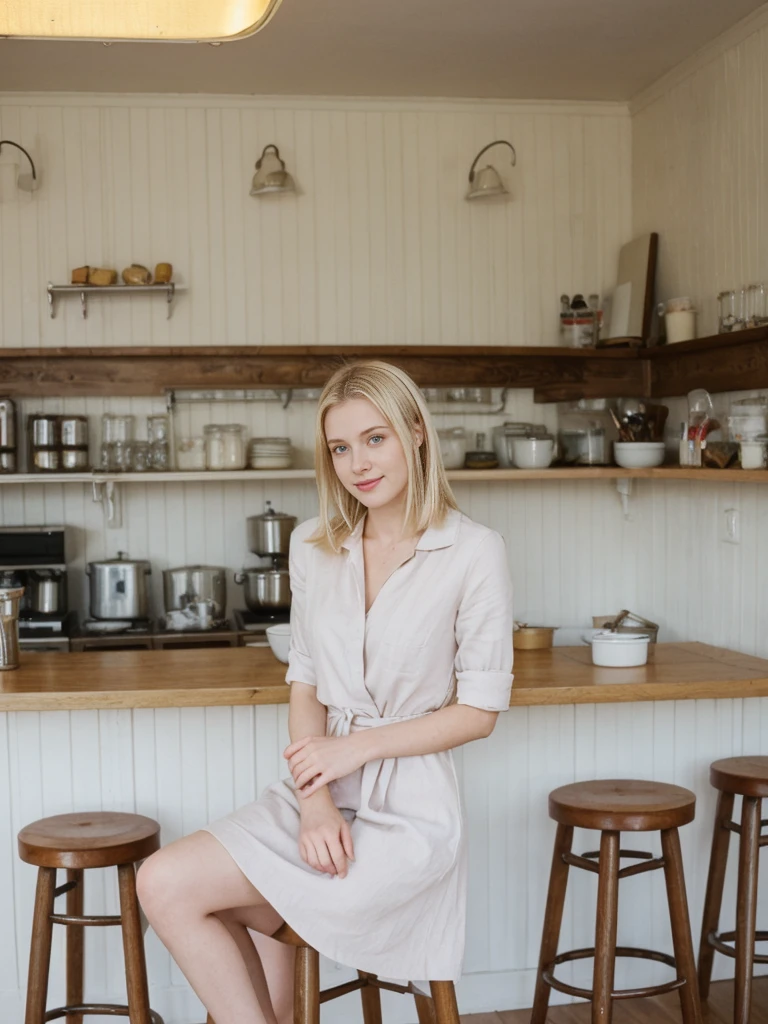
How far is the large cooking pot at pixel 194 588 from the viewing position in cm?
475

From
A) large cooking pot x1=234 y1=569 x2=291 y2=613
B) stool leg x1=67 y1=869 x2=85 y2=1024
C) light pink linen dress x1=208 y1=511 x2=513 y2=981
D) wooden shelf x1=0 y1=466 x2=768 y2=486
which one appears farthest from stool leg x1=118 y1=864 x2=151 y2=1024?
wooden shelf x1=0 y1=466 x2=768 y2=486

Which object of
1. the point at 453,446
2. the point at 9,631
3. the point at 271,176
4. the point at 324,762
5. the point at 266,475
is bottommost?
the point at 324,762

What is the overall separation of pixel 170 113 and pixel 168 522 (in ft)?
5.51

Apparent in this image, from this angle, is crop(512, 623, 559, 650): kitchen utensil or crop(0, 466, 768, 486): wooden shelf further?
crop(0, 466, 768, 486): wooden shelf

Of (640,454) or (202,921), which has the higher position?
(640,454)

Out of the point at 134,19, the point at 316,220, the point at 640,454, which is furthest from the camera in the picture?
the point at 316,220

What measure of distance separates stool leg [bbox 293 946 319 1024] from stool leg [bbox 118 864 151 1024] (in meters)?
0.63

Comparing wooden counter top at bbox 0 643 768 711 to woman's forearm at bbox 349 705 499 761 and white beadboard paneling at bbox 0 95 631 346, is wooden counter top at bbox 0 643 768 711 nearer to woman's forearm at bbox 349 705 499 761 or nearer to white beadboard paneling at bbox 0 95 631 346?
woman's forearm at bbox 349 705 499 761

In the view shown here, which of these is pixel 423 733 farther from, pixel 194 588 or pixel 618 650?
pixel 194 588

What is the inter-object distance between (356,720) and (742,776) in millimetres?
1297

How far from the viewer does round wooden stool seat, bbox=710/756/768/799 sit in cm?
302

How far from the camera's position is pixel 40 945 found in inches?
103

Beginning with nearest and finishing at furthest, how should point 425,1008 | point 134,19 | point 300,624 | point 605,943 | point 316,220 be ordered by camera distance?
point 134,19 → point 300,624 → point 425,1008 → point 605,943 → point 316,220

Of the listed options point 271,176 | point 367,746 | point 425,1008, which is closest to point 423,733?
point 367,746
